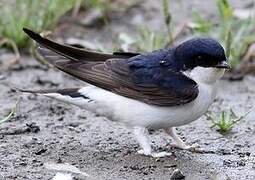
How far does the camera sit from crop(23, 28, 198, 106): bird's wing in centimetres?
455

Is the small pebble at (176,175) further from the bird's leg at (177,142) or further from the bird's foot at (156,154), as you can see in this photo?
the bird's leg at (177,142)

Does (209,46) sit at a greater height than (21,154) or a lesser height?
greater

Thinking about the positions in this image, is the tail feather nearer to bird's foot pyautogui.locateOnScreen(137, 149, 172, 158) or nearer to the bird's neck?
the bird's neck

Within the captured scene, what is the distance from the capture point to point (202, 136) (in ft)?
16.7

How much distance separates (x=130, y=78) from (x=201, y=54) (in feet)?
1.48

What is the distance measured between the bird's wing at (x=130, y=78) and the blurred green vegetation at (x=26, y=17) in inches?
65.5

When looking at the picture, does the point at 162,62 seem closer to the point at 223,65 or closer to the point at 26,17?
the point at 223,65

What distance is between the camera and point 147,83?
466 centimetres

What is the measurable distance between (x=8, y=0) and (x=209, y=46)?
3.02 metres

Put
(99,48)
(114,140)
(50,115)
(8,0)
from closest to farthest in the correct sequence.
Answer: (114,140) → (50,115) → (99,48) → (8,0)

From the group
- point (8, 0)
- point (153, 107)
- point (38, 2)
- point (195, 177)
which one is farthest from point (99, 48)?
Result: point (195, 177)

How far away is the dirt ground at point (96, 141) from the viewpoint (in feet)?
14.3

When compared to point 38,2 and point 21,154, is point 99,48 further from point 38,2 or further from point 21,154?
point 21,154

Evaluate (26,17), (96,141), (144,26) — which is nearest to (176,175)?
(96,141)
